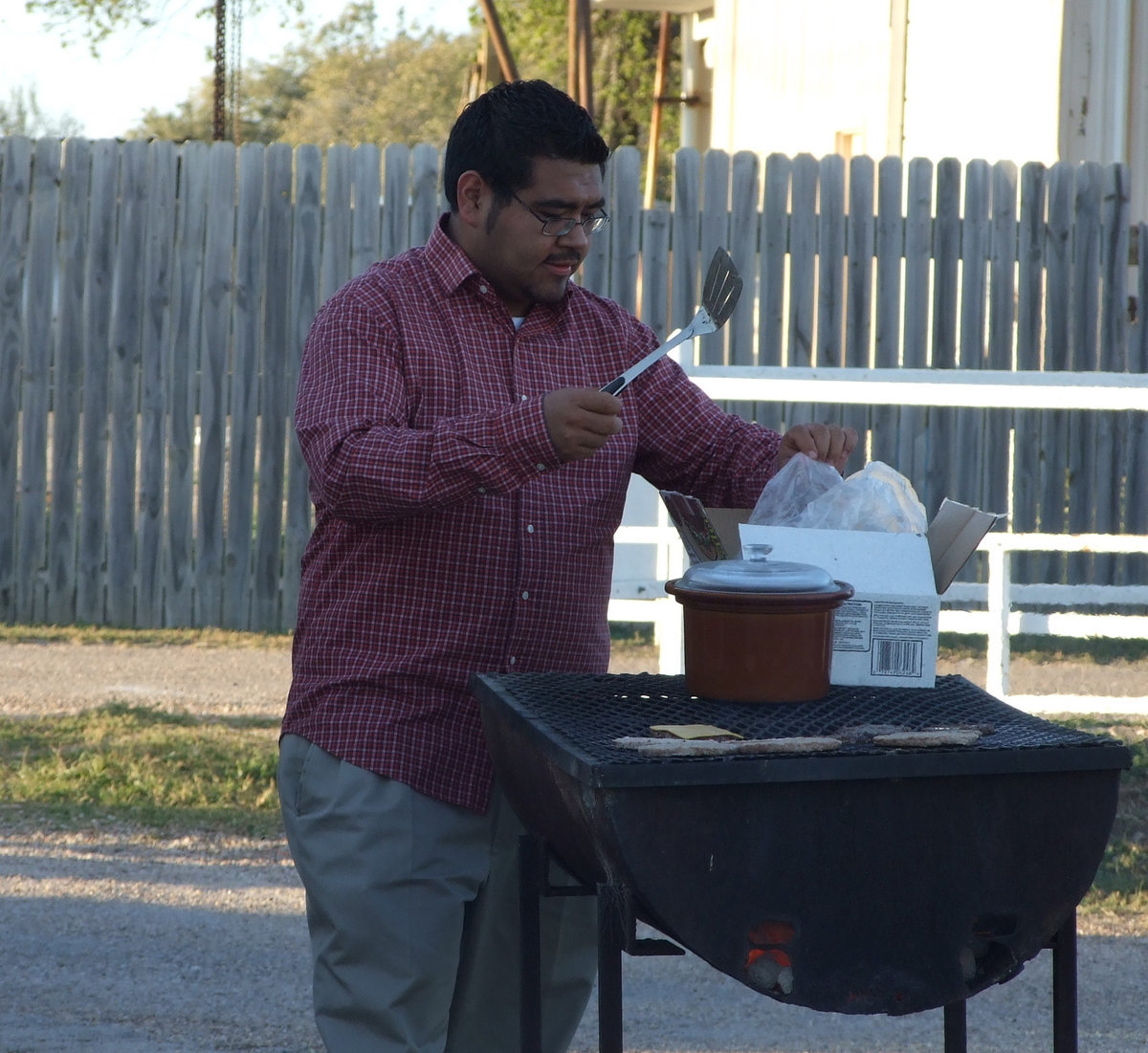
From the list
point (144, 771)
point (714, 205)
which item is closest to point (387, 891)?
point (144, 771)

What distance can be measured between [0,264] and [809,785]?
628 centimetres

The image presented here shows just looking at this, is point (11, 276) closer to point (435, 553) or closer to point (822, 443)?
point (435, 553)

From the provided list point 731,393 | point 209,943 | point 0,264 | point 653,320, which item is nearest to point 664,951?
point 209,943

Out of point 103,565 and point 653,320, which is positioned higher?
point 653,320

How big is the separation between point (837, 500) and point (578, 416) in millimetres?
498

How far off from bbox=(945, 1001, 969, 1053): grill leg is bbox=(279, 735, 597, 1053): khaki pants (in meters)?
0.73

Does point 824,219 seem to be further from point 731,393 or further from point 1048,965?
point 1048,965

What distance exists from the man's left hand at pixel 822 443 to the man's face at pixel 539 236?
1.53 ft

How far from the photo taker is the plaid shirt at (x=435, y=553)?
2621mm

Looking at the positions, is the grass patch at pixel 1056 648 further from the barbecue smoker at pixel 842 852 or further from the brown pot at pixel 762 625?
the barbecue smoker at pixel 842 852

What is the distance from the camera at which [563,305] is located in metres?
2.84

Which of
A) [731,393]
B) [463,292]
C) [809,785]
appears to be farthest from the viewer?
[731,393]

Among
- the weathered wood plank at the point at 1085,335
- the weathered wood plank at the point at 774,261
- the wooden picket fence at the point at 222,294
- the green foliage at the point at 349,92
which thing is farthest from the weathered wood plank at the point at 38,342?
the green foliage at the point at 349,92

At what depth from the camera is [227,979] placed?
13.3ft
